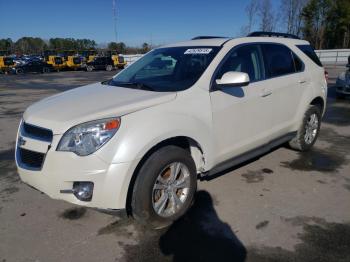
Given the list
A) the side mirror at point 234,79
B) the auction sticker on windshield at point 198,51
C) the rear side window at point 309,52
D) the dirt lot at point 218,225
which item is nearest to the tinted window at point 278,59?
the rear side window at point 309,52

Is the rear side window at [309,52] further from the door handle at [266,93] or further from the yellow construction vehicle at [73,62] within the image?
the yellow construction vehicle at [73,62]

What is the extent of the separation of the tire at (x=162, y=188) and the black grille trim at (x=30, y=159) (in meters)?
0.90

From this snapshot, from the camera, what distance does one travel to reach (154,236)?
10.8 feet

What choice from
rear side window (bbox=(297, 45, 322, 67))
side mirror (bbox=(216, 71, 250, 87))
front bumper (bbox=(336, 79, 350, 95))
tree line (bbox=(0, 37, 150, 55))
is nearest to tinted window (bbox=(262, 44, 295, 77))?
rear side window (bbox=(297, 45, 322, 67))

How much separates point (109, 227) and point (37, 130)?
1209 millimetres

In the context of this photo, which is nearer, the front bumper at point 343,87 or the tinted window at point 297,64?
the tinted window at point 297,64

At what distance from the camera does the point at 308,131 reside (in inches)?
222

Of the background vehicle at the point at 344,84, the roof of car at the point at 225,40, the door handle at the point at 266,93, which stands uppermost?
the roof of car at the point at 225,40

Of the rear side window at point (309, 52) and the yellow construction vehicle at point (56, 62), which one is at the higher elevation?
the rear side window at point (309, 52)

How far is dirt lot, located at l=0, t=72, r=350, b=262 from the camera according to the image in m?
3.02

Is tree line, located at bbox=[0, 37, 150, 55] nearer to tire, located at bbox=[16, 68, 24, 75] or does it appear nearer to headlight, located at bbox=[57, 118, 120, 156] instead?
tire, located at bbox=[16, 68, 24, 75]

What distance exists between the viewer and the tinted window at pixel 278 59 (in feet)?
15.0

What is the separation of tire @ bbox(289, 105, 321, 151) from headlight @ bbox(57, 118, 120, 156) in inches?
138

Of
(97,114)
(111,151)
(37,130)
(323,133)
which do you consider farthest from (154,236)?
(323,133)
